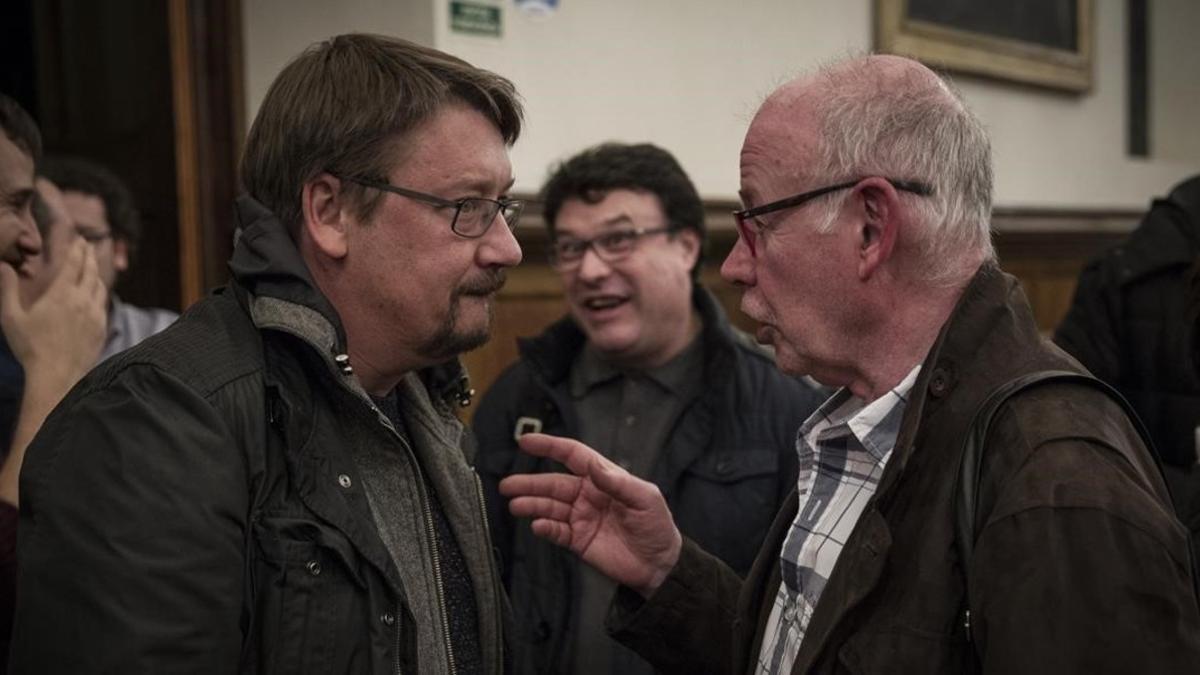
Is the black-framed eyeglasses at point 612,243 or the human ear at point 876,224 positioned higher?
the human ear at point 876,224

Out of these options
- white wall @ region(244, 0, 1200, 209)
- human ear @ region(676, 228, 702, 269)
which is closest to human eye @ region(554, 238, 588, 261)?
human ear @ region(676, 228, 702, 269)

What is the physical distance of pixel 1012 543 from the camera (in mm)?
1245

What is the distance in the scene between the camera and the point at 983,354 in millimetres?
1427

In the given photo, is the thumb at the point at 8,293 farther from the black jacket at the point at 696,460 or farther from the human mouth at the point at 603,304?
the human mouth at the point at 603,304

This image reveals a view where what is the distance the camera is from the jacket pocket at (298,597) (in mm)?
1451

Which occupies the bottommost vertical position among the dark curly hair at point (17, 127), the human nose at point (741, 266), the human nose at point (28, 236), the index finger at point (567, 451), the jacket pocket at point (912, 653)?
the jacket pocket at point (912, 653)

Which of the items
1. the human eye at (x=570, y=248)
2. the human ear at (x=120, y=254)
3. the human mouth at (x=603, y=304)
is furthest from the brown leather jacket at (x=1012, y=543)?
the human ear at (x=120, y=254)

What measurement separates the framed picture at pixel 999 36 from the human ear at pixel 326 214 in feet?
12.4

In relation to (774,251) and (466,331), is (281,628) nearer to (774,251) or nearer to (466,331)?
(466,331)

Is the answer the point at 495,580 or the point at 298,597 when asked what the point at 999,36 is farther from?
the point at 298,597

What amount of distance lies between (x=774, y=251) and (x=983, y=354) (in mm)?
314

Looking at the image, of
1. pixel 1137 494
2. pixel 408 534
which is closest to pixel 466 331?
pixel 408 534

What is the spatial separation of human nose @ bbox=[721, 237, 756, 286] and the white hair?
0.15 m

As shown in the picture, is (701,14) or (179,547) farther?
(701,14)
